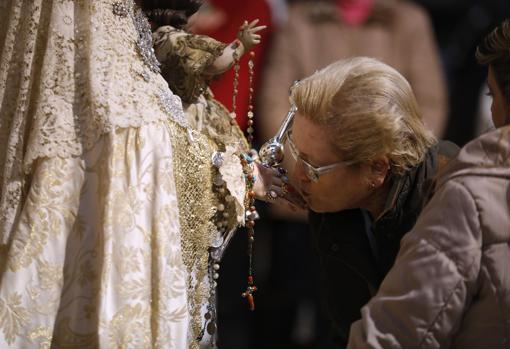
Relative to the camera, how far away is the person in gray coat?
1.80 m

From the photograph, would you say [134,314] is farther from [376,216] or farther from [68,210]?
[376,216]

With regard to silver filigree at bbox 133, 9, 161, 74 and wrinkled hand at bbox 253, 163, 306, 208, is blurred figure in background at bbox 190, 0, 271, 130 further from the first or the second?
silver filigree at bbox 133, 9, 161, 74

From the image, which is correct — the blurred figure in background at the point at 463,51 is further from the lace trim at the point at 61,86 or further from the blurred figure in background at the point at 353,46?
the lace trim at the point at 61,86

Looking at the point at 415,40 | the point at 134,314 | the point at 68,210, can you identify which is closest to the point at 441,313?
the point at 134,314

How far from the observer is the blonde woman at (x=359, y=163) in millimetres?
2270

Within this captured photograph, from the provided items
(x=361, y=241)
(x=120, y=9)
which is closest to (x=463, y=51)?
(x=361, y=241)

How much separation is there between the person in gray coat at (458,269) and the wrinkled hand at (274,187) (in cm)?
54

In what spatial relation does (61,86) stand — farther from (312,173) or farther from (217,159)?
(312,173)

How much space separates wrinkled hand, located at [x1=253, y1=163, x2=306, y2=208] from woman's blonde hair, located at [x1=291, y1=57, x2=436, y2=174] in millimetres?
160

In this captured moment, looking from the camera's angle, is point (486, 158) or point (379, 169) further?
point (379, 169)

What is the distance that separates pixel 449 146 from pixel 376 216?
24cm

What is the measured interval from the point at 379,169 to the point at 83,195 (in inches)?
25.5

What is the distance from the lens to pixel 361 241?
245cm

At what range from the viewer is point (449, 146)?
248 cm
